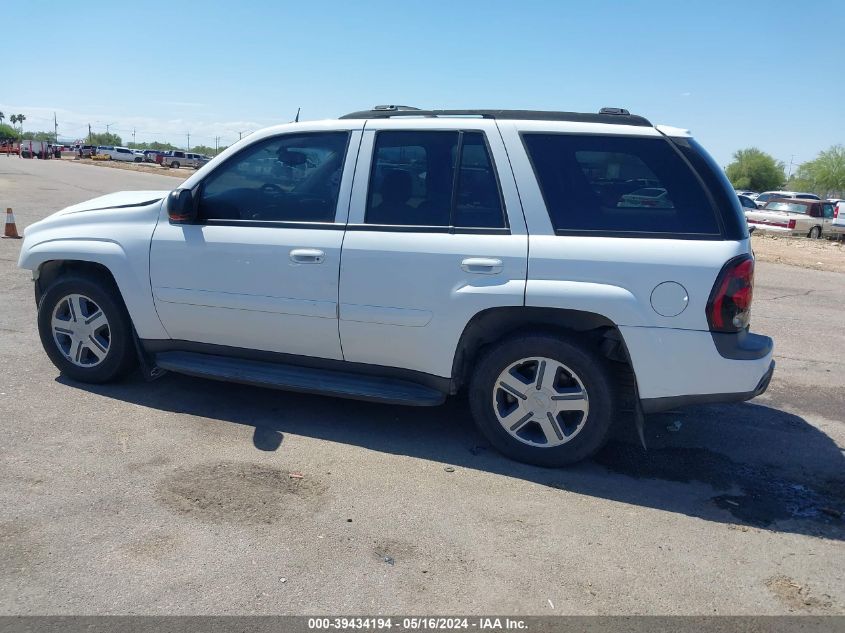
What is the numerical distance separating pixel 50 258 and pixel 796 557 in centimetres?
513

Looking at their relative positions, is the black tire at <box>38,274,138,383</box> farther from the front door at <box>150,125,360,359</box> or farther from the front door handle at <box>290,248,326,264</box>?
the front door handle at <box>290,248,326,264</box>

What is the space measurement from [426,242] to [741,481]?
238cm

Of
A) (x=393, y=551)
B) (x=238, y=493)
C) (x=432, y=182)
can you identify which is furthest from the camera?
(x=432, y=182)

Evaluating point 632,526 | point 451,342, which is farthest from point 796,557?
point 451,342

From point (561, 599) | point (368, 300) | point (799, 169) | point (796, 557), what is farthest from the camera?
point (799, 169)

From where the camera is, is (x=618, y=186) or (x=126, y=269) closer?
(x=618, y=186)

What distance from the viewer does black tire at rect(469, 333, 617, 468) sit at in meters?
4.44

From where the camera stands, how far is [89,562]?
3.43m

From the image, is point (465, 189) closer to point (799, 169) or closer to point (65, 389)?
point (65, 389)

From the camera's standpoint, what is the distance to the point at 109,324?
18.0 ft

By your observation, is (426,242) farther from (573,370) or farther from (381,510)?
(381,510)

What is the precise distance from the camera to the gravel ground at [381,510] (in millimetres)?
3301

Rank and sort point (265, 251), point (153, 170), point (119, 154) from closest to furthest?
point (265, 251) < point (153, 170) < point (119, 154)

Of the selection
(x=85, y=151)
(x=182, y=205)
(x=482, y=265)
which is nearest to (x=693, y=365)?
(x=482, y=265)
